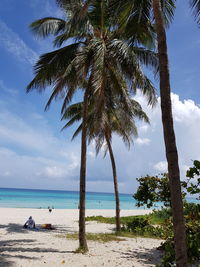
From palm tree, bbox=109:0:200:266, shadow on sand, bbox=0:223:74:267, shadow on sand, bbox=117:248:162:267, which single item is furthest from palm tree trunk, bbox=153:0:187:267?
shadow on sand, bbox=0:223:74:267

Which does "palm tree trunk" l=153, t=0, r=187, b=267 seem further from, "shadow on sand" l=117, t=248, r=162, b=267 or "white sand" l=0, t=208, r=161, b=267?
"shadow on sand" l=117, t=248, r=162, b=267

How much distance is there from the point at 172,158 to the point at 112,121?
12.4m

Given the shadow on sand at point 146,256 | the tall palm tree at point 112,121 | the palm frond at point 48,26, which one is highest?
the palm frond at point 48,26

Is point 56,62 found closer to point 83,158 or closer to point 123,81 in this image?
point 123,81

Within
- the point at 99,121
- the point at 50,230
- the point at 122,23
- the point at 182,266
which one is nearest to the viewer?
the point at 182,266

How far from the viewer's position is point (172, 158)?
4395 mm

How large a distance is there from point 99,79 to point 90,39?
9.97ft

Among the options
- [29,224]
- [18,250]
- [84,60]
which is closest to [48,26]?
[84,60]

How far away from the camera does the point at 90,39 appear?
34.5 ft

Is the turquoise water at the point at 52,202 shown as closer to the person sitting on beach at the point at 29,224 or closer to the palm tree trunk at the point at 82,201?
the person sitting on beach at the point at 29,224

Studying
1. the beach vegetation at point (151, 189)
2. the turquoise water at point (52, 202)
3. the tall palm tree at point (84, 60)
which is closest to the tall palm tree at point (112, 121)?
the tall palm tree at point (84, 60)

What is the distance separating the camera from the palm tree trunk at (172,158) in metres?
4.23

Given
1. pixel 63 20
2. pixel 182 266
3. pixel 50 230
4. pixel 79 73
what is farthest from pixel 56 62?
pixel 50 230

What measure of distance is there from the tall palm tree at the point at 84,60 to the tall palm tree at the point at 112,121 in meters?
0.49
